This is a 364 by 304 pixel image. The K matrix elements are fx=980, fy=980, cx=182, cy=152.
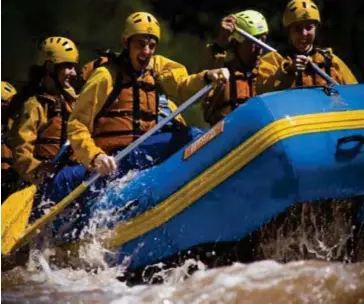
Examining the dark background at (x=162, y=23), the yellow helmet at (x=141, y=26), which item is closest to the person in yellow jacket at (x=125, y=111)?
the yellow helmet at (x=141, y=26)

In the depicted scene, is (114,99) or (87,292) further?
(114,99)

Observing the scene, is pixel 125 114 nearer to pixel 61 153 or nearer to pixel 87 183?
pixel 87 183

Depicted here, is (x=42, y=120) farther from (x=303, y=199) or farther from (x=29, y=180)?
(x=303, y=199)

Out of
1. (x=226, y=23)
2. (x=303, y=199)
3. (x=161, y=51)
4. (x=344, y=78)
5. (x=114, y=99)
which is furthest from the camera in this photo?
(x=161, y=51)

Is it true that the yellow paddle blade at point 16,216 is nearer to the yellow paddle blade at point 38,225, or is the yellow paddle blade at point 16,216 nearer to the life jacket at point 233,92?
the yellow paddle blade at point 38,225

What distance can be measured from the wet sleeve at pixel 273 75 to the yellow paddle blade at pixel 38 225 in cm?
72

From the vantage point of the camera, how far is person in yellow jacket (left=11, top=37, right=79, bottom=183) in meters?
3.49

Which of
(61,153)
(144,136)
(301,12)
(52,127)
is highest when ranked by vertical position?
(301,12)

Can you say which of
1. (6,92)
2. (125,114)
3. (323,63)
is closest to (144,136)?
(125,114)

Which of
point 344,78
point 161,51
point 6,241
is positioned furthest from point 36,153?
point 161,51

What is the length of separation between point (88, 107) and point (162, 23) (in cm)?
298

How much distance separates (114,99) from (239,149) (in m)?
0.63

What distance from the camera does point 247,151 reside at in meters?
2.50

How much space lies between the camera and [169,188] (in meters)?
2.70
